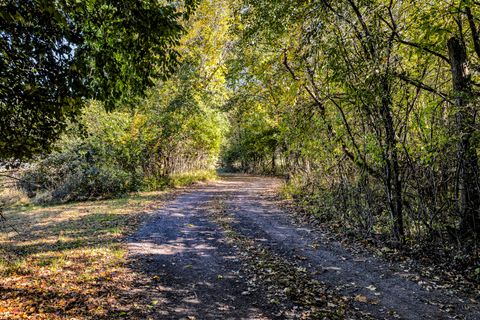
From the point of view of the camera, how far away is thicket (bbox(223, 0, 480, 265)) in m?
6.50

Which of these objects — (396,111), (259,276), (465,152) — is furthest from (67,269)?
(396,111)

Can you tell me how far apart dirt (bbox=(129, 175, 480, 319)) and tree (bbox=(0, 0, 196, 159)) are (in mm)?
3807

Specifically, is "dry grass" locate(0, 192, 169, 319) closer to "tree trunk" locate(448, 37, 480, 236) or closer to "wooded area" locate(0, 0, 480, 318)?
"wooded area" locate(0, 0, 480, 318)

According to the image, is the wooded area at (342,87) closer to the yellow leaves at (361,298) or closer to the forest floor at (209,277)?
the forest floor at (209,277)

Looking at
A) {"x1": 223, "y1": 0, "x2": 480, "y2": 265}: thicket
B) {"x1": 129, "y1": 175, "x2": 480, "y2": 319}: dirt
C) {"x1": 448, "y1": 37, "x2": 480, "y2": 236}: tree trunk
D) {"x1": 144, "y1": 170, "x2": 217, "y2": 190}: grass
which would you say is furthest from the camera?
{"x1": 144, "y1": 170, "x2": 217, "y2": 190}: grass

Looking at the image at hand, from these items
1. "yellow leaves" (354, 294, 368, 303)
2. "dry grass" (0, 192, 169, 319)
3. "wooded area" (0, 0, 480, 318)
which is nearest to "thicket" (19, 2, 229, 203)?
"dry grass" (0, 192, 169, 319)

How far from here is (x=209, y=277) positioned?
254 inches

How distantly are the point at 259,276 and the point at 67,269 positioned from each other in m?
4.20

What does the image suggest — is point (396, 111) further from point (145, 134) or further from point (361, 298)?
point (145, 134)

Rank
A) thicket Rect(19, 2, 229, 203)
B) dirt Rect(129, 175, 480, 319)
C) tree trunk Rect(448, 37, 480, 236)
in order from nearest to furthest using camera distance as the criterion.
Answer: dirt Rect(129, 175, 480, 319) < tree trunk Rect(448, 37, 480, 236) < thicket Rect(19, 2, 229, 203)

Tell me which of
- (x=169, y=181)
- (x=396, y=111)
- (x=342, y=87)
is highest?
(x=342, y=87)

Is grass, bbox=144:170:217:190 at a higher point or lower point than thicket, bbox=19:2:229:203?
lower

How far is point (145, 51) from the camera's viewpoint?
5.60 m

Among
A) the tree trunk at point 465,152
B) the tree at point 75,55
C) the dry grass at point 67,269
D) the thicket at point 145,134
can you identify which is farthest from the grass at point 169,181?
the tree trunk at point 465,152
